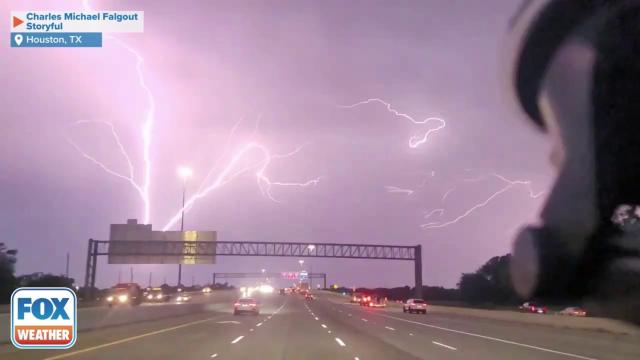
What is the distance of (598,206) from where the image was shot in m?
13.0

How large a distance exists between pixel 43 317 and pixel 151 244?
6328 cm

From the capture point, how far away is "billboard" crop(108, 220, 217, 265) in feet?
213

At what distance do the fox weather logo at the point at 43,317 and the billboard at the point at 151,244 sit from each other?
59.7 metres

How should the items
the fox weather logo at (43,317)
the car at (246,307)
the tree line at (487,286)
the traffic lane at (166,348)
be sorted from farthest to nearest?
the tree line at (487,286) → the car at (246,307) → the traffic lane at (166,348) → the fox weather logo at (43,317)

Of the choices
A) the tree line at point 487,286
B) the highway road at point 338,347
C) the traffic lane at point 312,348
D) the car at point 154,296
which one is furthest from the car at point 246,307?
the tree line at point 487,286

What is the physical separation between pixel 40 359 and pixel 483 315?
121ft

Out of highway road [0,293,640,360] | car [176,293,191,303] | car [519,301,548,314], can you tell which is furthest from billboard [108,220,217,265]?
highway road [0,293,640,360]

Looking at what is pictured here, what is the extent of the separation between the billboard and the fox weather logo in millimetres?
59650

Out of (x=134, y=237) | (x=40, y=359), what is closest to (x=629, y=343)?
(x=40, y=359)

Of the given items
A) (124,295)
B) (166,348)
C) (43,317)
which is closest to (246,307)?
(124,295)

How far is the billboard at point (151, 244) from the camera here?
65.1 metres

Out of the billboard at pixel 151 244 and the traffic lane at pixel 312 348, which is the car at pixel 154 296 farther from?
the traffic lane at pixel 312 348

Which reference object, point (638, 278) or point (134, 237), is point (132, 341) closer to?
point (638, 278)

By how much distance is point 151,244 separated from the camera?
67000mm
